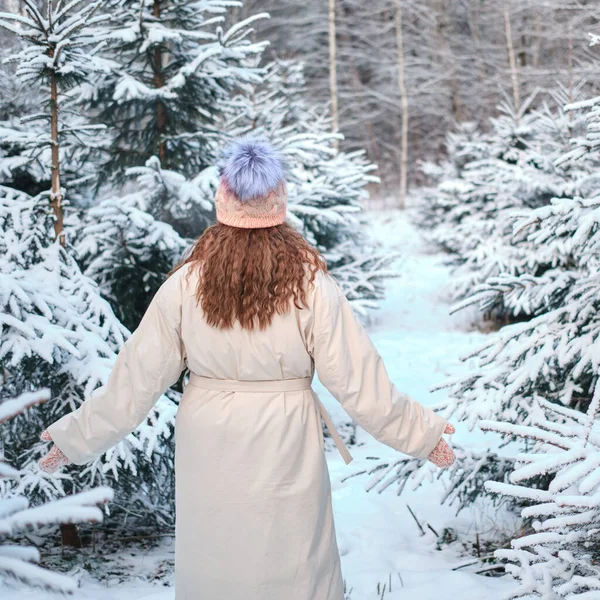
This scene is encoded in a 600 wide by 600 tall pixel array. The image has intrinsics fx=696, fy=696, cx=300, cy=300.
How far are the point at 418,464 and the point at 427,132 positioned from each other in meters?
24.3

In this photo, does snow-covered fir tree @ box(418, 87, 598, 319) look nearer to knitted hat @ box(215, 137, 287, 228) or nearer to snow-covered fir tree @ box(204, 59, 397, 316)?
snow-covered fir tree @ box(204, 59, 397, 316)

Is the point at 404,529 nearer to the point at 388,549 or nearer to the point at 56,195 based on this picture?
the point at 388,549

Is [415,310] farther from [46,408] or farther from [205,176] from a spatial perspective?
[46,408]

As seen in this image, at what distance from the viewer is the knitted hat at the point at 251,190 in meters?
2.19

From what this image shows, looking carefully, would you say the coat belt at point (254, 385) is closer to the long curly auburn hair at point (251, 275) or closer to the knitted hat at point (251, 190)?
the long curly auburn hair at point (251, 275)

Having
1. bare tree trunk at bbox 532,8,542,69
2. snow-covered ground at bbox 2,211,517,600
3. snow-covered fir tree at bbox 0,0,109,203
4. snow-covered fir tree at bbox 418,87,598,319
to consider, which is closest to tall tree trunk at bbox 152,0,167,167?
snow-covered fir tree at bbox 0,0,109,203

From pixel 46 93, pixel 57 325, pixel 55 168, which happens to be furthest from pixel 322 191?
pixel 57 325

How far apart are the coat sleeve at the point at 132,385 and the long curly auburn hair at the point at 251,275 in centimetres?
14

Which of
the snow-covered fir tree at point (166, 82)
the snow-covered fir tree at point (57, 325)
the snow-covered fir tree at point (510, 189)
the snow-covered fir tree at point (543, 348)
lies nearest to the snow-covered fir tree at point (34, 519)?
the snow-covered fir tree at point (57, 325)

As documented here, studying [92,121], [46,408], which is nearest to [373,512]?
[46,408]

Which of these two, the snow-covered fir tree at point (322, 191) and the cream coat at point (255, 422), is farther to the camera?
the snow-covered fir tree at point (322, 191)

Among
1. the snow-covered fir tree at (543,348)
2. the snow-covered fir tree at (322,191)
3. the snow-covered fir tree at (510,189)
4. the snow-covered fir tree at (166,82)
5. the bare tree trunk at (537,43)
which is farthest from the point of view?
the bare tree trunk at (537,43)

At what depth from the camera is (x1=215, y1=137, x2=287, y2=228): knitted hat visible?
2.19 meters

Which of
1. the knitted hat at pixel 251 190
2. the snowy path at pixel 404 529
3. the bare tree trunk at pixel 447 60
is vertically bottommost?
the snowy path at pixel 404 529
